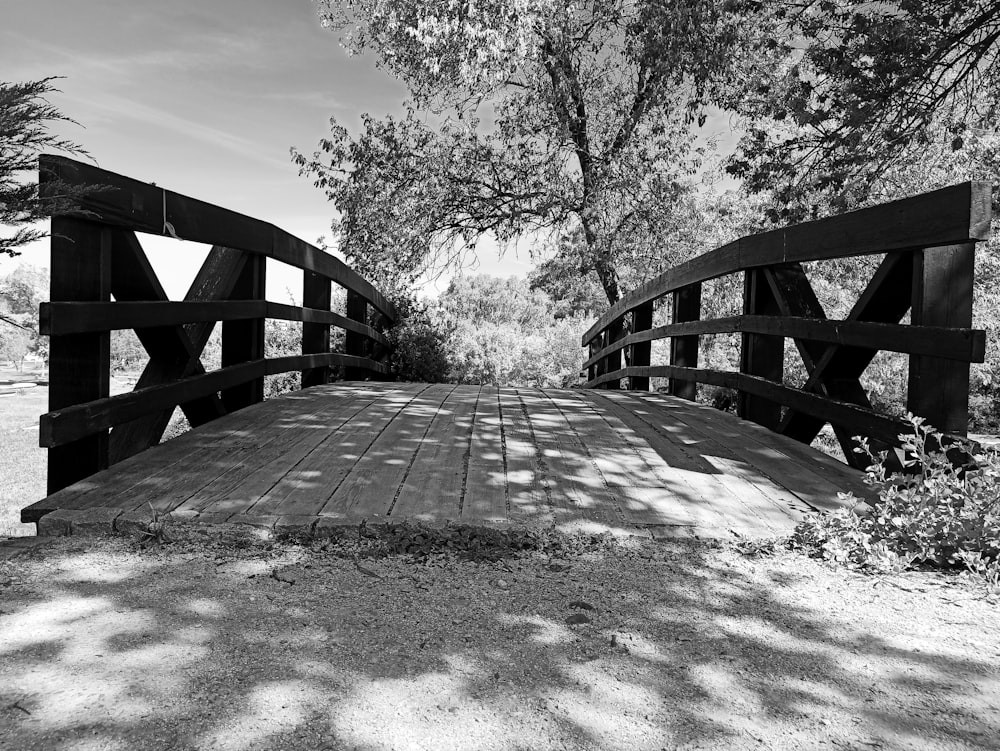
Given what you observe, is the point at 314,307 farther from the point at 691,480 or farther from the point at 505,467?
the point at 691,480

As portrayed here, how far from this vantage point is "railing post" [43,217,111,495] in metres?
3.02

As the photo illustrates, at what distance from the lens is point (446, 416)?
489 centimetres

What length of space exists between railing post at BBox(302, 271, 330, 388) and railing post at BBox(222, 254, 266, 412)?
104cm

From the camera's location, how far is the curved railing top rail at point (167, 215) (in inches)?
117

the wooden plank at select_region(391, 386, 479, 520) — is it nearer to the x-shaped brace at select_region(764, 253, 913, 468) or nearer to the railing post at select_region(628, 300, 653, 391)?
the x-shaped brace at select_region(764, 253, 913, 468)

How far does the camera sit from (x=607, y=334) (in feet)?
34.2

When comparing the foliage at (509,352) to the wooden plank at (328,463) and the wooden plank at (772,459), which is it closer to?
the wooden plank at (772,459)

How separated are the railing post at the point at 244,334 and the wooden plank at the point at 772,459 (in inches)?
114

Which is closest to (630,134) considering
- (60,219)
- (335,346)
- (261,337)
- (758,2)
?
(758,2)

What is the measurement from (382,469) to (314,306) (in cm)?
321

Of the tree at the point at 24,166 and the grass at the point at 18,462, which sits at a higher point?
the tree at the point at 24,166

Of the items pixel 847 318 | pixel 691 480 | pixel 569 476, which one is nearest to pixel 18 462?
pixel 569 476

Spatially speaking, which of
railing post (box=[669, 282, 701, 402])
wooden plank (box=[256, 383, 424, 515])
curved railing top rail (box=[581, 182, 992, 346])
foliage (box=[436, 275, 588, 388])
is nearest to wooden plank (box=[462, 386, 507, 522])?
wooden plank (box=[256, 383, 424, 515])

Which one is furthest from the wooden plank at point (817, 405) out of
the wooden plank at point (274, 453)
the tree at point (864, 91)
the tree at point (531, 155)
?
the tree at point (531, 155)
